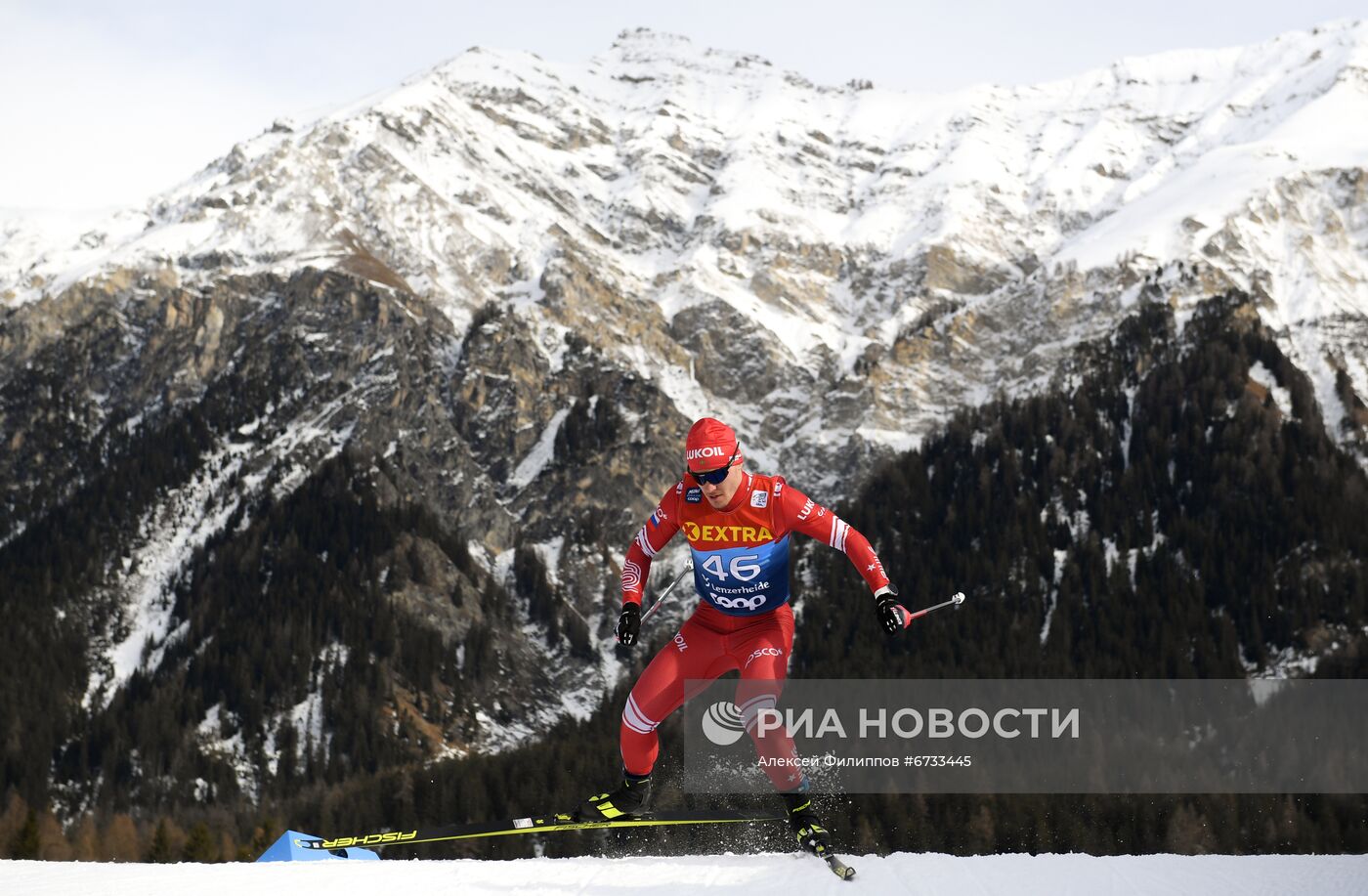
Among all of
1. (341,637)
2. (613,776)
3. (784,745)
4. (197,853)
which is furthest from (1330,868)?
(341,637)

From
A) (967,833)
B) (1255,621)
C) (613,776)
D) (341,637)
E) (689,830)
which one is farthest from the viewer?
(341,637)

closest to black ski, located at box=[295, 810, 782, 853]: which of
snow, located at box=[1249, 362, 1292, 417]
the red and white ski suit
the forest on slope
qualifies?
the red and white ski suit

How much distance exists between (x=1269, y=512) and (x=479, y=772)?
347 feet

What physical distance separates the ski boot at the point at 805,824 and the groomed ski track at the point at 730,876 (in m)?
0.18

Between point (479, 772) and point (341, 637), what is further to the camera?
point (341, 637)

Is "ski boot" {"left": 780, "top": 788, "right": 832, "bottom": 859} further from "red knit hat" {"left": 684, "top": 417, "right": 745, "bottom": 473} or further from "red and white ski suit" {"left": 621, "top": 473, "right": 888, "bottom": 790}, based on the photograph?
"red knit hat" {"left": 684, "top": 417, "right": 745, "bottom": 473}

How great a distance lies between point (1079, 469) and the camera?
192 m

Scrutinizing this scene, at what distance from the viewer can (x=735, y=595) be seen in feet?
51.3

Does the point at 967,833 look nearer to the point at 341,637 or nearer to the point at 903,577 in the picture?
the point at 903,577

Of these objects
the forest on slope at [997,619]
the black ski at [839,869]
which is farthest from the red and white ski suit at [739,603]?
the forest on slope at [997,619]

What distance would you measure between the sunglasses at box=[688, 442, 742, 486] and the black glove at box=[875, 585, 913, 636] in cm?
209

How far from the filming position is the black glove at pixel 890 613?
14219 millimetres

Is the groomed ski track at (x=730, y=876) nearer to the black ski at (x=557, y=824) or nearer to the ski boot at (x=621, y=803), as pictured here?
the black ski at (x=557, y=824)

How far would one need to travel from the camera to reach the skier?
15172mm
